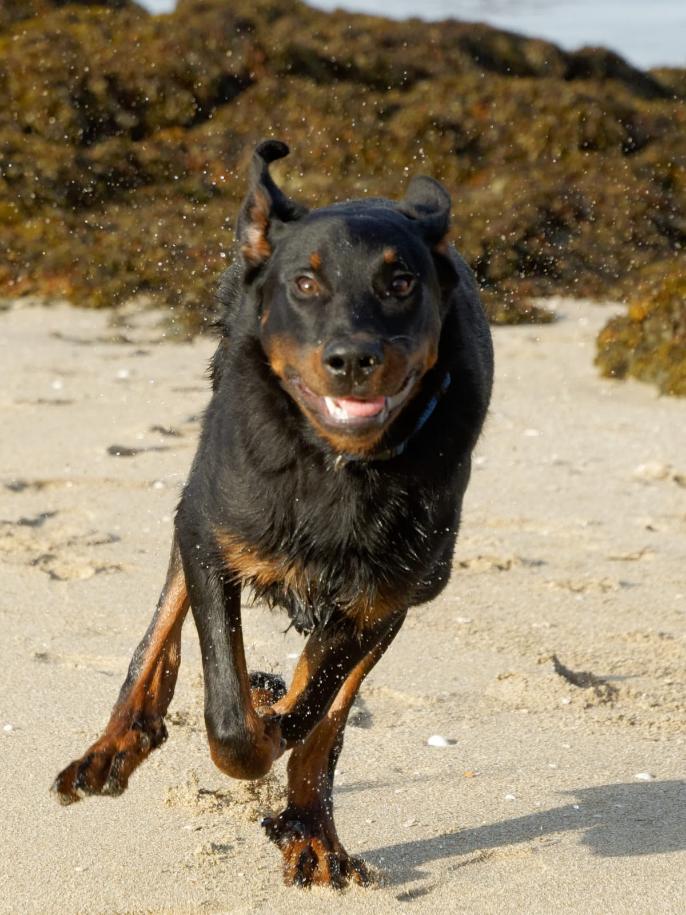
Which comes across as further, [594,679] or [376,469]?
[594,679]

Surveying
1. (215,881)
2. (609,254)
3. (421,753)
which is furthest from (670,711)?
(609,254)

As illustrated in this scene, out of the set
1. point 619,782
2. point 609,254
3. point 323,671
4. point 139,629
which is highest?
point 323,671

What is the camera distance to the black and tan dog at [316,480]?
3.52m

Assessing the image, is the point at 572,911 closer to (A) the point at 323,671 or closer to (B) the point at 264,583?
(A) the point at 323,671

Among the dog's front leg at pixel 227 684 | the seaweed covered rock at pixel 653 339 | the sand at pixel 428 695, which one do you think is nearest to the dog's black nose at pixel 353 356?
the dog's front leg at pixel 227 684

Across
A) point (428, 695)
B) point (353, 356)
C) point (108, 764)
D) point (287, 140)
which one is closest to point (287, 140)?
point (287, 140)

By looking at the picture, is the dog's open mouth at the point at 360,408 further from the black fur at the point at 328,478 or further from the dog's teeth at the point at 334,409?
the black fur at the point at 328,478

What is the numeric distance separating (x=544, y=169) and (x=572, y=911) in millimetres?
11818

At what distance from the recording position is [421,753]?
440 centimetres

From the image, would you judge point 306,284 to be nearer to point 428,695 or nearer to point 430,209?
point 430,209

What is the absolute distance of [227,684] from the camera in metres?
3.63

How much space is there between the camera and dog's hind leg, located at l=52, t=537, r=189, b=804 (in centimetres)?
368

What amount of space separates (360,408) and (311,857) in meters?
1.12

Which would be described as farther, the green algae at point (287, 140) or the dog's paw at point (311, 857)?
the green algae at point (287, 140)
